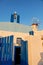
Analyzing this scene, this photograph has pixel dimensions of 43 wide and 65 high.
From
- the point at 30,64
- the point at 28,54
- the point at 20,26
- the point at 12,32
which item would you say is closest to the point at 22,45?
the point at 28,54

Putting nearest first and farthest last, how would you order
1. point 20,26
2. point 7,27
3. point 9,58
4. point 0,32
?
point 9,58 → point 0,32 → point 7,27 → point 20,26

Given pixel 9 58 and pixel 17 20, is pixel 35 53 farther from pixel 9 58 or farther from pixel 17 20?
pixel 17 20

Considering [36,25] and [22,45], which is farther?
[36,25]

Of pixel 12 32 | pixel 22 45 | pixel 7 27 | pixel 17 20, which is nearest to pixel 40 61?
pixel 22 45

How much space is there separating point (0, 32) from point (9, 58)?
19.8 feet

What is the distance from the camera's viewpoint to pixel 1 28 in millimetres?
20734

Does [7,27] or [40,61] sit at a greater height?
[7,27]

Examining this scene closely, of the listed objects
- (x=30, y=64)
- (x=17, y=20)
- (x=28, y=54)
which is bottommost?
(x=30, y=64)

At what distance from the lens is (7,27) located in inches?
845

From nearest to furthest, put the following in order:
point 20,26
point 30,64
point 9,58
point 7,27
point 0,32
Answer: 1. point 9,58
2. point 30,64
3. point 0,32
4. point 7,27
5. point 20,26

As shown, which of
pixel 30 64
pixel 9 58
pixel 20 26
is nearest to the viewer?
pixel 9 58

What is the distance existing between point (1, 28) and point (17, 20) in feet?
13.1

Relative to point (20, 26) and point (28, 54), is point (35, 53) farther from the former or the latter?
point (20, 26)

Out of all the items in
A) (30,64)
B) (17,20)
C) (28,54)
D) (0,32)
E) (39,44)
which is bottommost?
(30,64)
